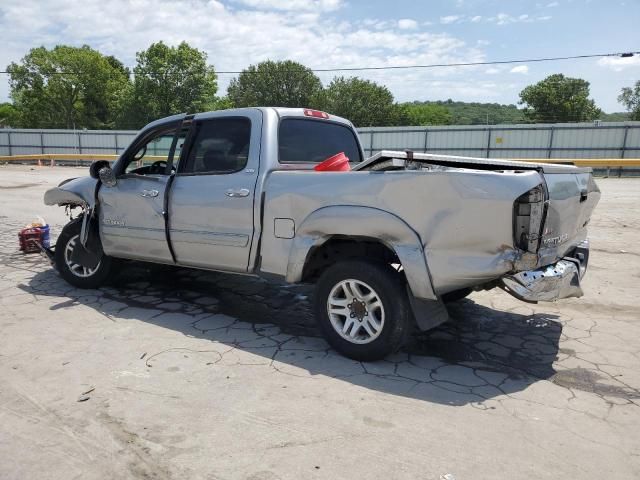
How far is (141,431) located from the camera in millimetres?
2904

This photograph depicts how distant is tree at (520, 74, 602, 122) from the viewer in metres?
61.9

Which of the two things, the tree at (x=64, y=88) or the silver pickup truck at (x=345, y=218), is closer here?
the silver pickup truck at (x=345, y=218)

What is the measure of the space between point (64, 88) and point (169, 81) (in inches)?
684

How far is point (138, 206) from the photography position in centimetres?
514

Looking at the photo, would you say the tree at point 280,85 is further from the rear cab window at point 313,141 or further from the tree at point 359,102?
the rear cab window at point 313,141

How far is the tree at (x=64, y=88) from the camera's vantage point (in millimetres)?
55688

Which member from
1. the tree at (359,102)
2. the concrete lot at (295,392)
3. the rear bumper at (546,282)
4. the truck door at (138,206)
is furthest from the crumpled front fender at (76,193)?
the tree at (359,102)

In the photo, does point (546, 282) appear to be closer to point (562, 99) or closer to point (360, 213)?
point (360, 213)

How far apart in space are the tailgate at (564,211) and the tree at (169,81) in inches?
1874

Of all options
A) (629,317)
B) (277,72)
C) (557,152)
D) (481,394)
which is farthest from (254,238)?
(277,72)

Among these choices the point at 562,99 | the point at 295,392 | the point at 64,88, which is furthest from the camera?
the point at 562,99

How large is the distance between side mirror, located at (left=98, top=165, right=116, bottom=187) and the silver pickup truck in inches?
0.6

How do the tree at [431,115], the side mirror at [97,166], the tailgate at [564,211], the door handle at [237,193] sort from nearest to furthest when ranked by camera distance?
the tailgate at [564,211], the door handle at [237,193], the side mirror at [97,166], the tree at [431,115]

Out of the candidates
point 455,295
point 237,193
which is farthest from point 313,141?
point 455,295
